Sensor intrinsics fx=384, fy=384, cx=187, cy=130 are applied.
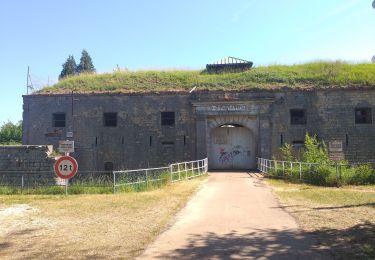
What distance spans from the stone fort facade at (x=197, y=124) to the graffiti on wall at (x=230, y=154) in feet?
0.20

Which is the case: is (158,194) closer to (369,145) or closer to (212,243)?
(212,243)

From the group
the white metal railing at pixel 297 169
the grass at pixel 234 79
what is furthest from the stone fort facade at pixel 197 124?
the white metal railing at pixel 297 169

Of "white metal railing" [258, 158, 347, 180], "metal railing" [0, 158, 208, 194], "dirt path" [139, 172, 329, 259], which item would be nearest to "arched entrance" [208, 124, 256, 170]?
"metal railing" [0, 158, 208, 194]

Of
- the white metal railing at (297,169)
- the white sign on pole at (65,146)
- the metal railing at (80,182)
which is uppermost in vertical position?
the white sign on pole at (65,146)

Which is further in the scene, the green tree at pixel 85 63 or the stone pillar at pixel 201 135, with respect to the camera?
the green tree at pixel 85 63

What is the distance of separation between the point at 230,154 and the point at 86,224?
1595 cm

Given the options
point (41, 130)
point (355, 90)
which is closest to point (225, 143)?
point (355, 90)

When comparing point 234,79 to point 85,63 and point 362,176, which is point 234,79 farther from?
point 85,63

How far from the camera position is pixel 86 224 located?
25.2 feet

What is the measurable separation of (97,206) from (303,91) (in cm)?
1544

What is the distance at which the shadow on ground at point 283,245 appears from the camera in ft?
18.0

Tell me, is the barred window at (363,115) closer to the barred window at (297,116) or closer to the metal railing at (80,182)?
the barred window at (297,116)

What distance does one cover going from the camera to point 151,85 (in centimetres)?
2377

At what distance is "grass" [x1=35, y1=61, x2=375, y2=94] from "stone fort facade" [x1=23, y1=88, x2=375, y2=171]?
694 millimetres
